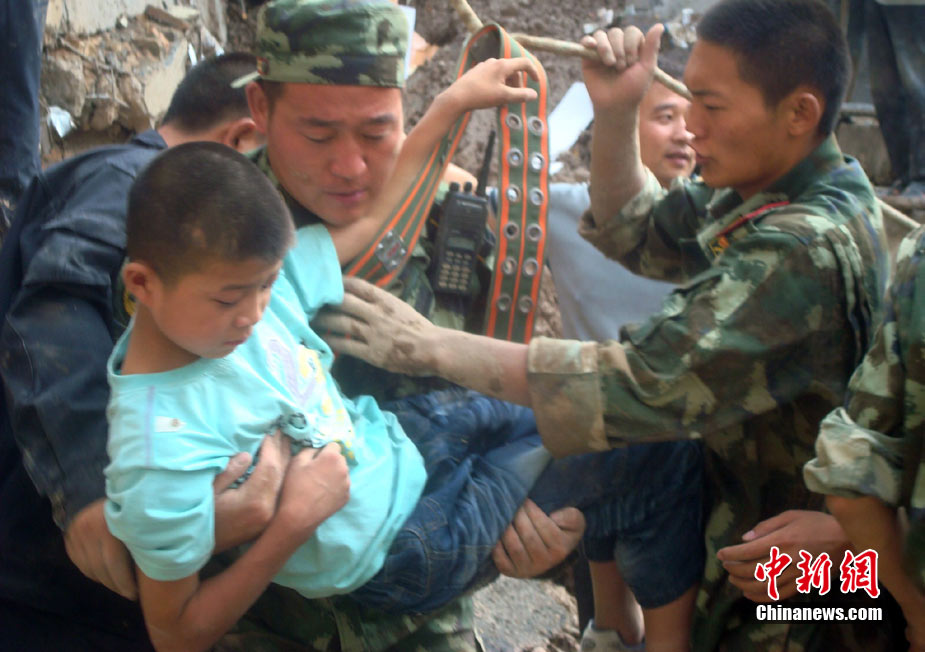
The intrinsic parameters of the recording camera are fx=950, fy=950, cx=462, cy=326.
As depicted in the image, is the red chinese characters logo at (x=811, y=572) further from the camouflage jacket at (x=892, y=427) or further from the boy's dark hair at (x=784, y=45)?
the boy's dark hair at (x=784, y=45)

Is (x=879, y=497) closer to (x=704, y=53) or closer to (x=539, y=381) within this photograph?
(x=539, y=381)

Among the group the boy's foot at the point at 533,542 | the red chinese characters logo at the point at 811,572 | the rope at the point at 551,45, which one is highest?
the rope at the point at 551,45

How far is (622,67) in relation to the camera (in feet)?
7.23

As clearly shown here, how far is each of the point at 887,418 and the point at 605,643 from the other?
1189 millimetres

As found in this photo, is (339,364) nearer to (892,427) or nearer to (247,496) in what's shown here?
(247,496)

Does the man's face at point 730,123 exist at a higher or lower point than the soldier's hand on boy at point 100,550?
higher

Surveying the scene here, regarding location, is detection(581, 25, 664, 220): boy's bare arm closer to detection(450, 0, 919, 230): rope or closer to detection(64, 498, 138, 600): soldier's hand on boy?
detection(450, 0, 919, 230): rope

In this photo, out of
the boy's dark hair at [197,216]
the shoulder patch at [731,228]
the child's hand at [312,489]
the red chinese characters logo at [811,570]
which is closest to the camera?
the boy's dark hair at [197,216]

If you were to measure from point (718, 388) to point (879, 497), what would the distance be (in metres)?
0.38

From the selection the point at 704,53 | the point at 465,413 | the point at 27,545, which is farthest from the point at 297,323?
the point at 704,53

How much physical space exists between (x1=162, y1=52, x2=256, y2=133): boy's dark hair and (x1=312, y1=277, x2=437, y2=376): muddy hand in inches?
27.7

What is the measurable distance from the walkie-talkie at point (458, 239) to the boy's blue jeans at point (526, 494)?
266 millimetres

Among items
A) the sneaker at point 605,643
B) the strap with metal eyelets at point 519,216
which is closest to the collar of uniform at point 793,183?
the strap with metal eyelets at point 519,216

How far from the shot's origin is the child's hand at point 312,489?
1642mm
